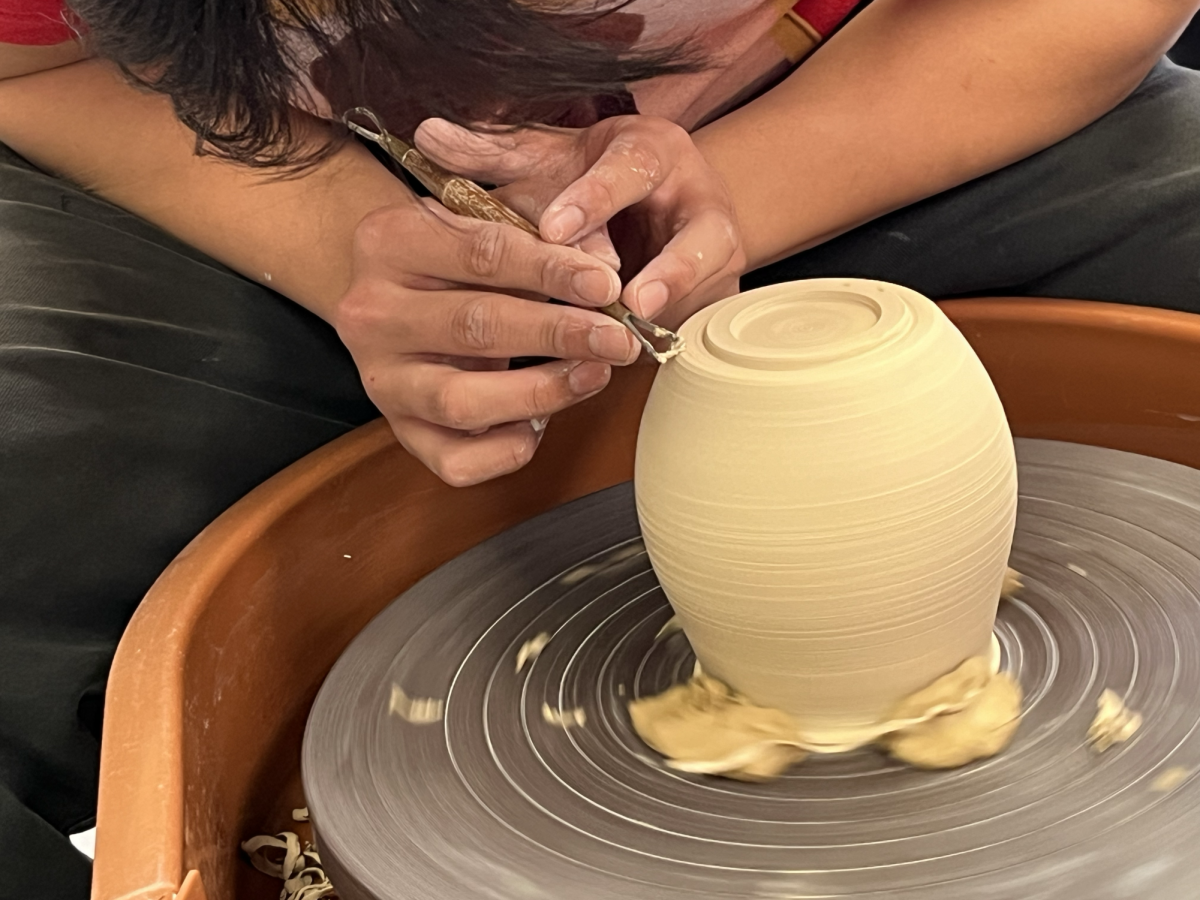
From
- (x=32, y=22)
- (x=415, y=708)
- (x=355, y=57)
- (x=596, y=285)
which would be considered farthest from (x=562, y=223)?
(x=32, y=22)

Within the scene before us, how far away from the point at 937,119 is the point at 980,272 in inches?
6.3

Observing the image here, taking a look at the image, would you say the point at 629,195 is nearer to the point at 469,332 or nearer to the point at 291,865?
the point at 469,332

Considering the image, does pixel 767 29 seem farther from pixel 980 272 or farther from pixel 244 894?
pixel 244 894

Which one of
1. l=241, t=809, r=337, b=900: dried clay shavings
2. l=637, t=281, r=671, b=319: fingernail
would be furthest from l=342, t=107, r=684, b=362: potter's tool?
l=241, t=809, r=337, b=900: dried clay shavings

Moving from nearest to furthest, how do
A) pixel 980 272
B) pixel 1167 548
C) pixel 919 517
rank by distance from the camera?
pixel 919 517 < pixel 1167 548 < pixel 980 272

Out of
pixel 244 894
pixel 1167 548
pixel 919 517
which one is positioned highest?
pixel 919 517

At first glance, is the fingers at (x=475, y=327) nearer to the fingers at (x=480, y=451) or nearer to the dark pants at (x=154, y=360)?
the fingers at (x=480, y=451)

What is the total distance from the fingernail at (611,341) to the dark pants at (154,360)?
0.45 m

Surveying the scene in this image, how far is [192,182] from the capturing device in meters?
1.04

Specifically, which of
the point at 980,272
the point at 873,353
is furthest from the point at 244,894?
the point at 980,272

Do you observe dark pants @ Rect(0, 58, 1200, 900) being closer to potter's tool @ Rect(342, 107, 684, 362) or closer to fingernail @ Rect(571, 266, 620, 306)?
potter's tool @ Rect(342, 107, 684, 362)

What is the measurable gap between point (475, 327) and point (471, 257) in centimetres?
5

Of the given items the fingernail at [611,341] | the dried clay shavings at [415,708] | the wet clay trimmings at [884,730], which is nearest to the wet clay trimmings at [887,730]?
the wet clay trimmings at [884,730]

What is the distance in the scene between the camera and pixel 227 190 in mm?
1033
